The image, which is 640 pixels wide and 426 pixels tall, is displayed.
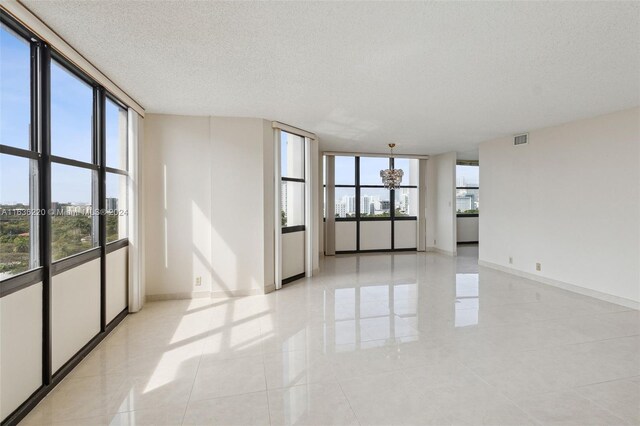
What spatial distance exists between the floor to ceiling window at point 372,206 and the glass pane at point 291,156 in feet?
9.23

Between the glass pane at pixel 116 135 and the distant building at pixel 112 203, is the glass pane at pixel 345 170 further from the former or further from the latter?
the distant building at pixel 112 203

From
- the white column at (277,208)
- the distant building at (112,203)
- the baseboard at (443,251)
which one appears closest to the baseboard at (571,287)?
the baseboard at (443,251)

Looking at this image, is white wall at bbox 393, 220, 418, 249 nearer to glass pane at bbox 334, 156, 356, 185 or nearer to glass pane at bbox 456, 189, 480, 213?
glass pane at bbox 334, 156, 356, 185

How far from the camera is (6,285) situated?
211cm

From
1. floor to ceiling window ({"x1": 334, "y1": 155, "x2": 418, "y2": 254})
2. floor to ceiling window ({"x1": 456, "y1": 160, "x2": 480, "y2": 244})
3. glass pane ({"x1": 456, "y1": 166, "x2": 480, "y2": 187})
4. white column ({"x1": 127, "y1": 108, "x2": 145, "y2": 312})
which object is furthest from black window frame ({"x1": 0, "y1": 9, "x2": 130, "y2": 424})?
floor to ceiling window ({"x1": 456, "y1": 160, "x2": 480, "y2": 244})

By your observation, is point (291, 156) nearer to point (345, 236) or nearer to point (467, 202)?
point (345, 236)

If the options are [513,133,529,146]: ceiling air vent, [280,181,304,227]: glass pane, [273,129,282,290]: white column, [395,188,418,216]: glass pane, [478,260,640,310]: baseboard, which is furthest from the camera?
[395,188,418,216]: glass pane

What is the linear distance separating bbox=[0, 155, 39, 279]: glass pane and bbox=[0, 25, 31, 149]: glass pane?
0.53 ft

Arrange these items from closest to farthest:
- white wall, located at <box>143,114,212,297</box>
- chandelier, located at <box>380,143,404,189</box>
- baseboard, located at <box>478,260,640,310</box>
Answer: baseboard, located at <box>478,260,640,310</box> → white wall, located at <box>143,114,212,297</box> → chandelier, located at <box>380,143,404,189</box>

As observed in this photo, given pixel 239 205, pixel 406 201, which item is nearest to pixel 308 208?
pixel 239 205

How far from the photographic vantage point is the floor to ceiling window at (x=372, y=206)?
899cm

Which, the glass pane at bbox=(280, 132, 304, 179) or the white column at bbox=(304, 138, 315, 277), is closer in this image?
the glass pane at bbox=(280, 132, 304, 179)

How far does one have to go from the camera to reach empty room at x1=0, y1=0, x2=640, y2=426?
229cm

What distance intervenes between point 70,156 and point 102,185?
62 cm
